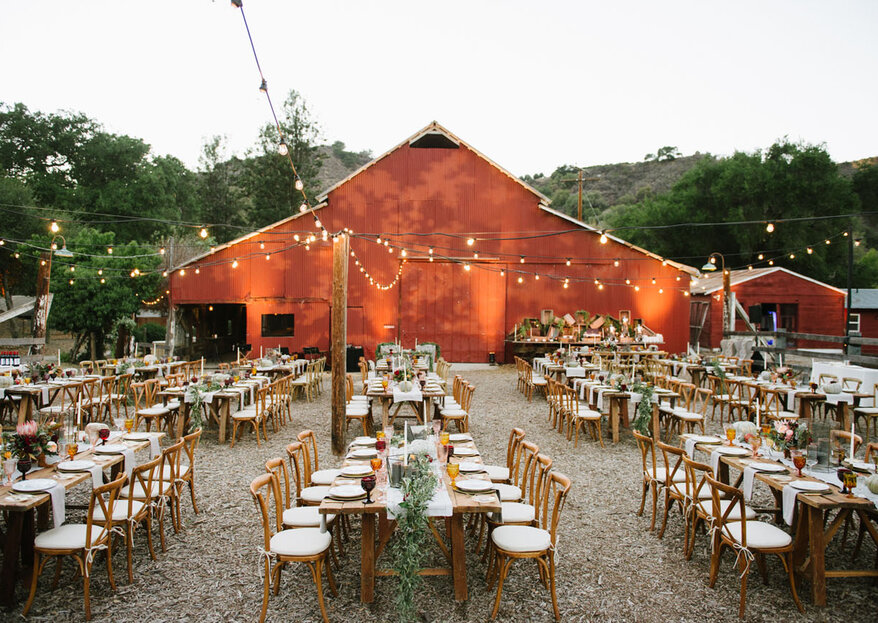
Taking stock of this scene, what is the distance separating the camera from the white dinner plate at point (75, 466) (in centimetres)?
475

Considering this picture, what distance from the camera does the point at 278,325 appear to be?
1953cm

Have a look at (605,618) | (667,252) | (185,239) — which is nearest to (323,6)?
(605,618)

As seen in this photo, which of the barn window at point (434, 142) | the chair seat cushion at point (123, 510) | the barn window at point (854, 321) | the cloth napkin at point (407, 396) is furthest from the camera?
the barn window at point (854, 321)

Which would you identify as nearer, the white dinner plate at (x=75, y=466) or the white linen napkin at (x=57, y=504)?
the white linen napkin at (x=57, y=504)

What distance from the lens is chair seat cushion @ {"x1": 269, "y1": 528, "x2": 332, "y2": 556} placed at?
398cm

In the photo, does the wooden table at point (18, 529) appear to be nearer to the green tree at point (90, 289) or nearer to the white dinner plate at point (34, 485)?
the white dinner plate at point (34, 485)

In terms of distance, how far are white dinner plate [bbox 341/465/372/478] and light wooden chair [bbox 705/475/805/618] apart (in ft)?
9.28

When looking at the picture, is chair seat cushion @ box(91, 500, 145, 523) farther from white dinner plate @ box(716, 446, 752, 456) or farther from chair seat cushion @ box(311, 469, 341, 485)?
white dinner plate @ box(716, 446, 752, 456)

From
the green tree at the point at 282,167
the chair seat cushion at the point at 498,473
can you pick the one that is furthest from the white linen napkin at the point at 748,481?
the green tree at the point at 282,167

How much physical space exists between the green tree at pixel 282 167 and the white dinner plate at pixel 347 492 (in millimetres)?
33862

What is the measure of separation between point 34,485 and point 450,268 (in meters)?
16.4

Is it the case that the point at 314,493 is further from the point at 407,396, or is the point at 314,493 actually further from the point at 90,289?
the point at 90,289

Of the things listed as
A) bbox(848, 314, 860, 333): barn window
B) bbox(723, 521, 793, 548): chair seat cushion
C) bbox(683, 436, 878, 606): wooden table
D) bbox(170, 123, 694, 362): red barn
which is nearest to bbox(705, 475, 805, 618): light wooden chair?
bbox(723, 521, 793, 548): chair seat cushion

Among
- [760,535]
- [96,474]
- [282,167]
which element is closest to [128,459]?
[96,474]
